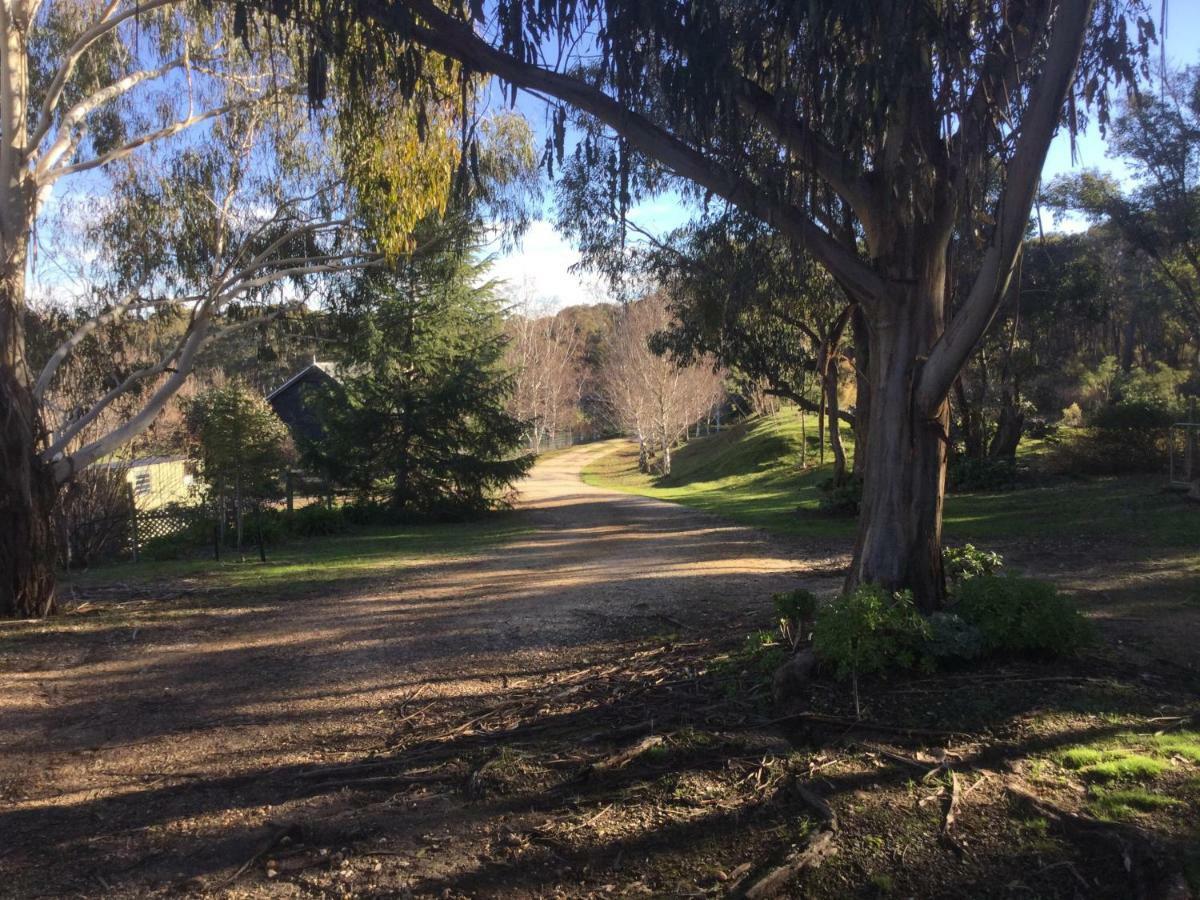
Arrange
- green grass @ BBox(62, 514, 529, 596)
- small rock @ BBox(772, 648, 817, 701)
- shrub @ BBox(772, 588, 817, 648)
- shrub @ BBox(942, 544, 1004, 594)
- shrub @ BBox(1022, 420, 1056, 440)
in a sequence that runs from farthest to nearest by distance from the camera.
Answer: shrub @ BBox(1022, 420, 1056, 440) < green grass @ BBox(62, 514, 529, 596) < shrub @ BBox(942, 544, 1004, 594) < shrub @ BBox(772, 588, 817, 648) < small rock @ BBox(772, 648, 817, 701)

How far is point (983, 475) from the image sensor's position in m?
19.8

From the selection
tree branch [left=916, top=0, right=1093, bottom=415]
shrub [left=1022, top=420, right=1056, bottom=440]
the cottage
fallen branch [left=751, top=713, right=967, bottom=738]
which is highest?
tree branch [left=916, top=0, right=1093, bottom=415]

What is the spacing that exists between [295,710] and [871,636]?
3.86m

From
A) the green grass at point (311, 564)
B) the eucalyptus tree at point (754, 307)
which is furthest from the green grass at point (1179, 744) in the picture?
the green grass at point (311, 564)

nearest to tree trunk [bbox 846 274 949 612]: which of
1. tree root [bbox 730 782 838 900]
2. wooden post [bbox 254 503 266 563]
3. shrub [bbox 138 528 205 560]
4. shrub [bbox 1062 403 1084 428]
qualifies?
tree root [bbox 730 782 838 900]

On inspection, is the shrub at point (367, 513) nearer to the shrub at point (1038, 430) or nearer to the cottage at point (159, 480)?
the cottage at point (159, 480)

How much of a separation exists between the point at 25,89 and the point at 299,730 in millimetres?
8748

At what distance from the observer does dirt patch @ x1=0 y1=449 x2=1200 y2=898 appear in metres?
3.68

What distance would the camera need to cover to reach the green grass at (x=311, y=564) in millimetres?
12297

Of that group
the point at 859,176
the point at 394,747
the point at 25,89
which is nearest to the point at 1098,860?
the point at 394,747

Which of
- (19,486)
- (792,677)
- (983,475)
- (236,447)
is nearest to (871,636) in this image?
(792,677)

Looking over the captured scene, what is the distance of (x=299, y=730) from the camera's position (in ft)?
18.8

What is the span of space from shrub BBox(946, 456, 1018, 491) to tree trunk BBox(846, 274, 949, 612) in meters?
13.8

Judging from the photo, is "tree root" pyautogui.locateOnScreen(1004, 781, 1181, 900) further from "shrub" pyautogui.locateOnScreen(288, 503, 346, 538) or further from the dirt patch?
"shrub" pyautogui.locateOnScreen(288, 503, 346, 538)
